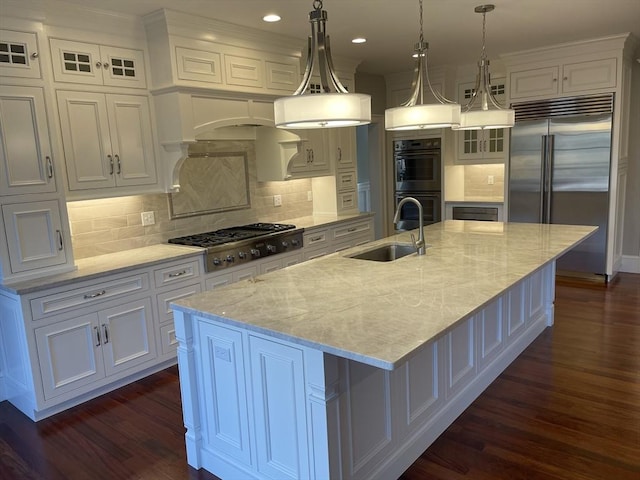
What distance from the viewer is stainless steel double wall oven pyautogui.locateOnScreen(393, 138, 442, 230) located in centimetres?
651

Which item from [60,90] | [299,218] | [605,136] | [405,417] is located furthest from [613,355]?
[60,90]

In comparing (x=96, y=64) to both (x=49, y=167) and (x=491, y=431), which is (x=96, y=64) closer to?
(x=49, y=167)

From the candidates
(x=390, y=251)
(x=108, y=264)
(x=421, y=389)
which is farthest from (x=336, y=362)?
(x=108, y=264)

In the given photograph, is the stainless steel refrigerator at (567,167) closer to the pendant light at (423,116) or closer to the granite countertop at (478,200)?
the granite countertop at (478,200)

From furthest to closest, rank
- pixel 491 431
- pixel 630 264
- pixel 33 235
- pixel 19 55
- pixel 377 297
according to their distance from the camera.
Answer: pixel 630 264 < pixel 33 235 < pixel 19 55 < pixel 491 431 < pixel 377 297

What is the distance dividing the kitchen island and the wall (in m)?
1.70

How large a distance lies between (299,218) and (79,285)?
273 centimetres

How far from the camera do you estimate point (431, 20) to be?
4039 mm

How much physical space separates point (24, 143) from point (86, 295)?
39.3 inches

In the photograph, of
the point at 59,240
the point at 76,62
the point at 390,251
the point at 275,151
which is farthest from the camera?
the point at 275,151

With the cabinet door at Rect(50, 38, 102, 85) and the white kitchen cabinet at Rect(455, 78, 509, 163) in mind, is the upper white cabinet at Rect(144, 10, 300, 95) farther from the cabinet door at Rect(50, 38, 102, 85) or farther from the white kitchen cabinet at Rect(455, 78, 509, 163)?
the white kitchen cabinet at Rect(455, 78, 509, 163)

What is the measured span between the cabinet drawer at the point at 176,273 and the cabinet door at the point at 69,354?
0.51m

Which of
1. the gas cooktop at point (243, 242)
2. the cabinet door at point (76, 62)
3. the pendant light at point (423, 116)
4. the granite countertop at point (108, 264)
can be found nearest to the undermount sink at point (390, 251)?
the pendant light at point (423, 116)

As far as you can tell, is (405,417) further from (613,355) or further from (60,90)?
(60,90)
